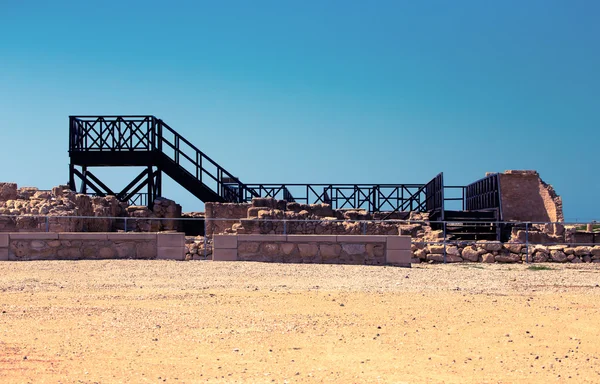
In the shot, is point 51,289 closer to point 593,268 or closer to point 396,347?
point 396,347

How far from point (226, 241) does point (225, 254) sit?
0.28 meters

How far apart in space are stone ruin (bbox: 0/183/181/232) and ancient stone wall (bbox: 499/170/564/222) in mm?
12363

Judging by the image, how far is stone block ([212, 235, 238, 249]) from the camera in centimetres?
1362

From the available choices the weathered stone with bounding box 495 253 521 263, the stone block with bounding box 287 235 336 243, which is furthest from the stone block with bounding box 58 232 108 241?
the weathered stone with bounding box 495 253 521 263

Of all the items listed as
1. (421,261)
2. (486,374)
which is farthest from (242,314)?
(421,261)

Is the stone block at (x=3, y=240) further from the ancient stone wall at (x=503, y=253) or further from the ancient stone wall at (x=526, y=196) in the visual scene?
the ancient stone wall at (x=526, y=196)

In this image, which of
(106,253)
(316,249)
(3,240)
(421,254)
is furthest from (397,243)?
(3,240)

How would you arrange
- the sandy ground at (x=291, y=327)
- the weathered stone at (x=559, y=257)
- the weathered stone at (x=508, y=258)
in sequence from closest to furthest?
the sandy ground at (x=291, y=327) < the weathered stone at (x=508, y=258) < the weathered stone at (x=559, y=257)

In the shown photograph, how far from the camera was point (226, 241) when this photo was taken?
1363cm

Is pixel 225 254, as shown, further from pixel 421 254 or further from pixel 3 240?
pixel 421 254

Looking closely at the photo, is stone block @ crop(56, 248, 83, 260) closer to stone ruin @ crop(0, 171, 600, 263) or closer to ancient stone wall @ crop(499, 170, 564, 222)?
stone ruin @ crop(0, 171, 600, 263)

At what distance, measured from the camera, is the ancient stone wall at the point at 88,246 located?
1340cm

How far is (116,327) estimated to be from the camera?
23.7 feet

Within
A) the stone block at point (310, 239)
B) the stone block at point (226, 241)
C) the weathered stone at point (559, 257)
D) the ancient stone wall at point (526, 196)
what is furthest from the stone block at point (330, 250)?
the ancient stone wall at point (526, 196)
